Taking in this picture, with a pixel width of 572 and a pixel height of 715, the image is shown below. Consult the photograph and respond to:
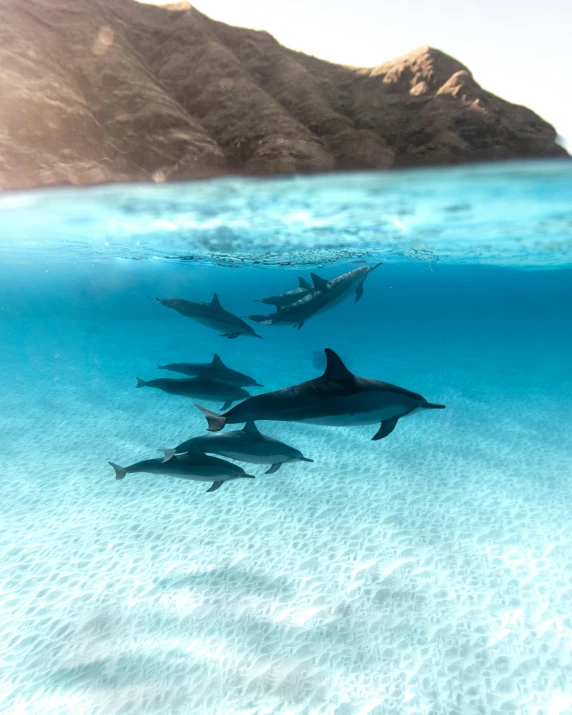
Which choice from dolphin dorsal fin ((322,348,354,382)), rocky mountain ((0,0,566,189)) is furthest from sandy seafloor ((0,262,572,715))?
rocky mountain ((0,0,566,189))

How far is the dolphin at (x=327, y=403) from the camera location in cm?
422

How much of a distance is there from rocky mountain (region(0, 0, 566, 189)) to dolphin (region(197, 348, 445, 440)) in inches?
329

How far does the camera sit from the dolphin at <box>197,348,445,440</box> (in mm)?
4219

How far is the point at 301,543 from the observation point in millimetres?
6168

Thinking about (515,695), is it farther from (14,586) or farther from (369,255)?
(369,255)

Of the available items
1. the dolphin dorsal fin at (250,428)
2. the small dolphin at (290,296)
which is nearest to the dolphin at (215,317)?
the small dolphin at (290,296)

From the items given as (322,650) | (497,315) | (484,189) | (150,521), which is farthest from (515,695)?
(497,315)

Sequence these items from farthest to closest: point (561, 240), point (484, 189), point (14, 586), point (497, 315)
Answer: point (497, 315) → point (561, 240) → point (484, 189) → point (14, 586)

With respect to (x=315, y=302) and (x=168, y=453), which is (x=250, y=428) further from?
(x=315, y=302)

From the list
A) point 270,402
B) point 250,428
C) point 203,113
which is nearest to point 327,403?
point 270,402

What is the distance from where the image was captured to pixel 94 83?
11.9 m

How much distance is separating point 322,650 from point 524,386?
45.6 feet

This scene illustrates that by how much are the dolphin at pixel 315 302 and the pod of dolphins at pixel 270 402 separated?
0.02 meters

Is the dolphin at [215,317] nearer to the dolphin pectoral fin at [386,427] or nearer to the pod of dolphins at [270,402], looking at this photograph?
the pod of dolphins at [270,402]
